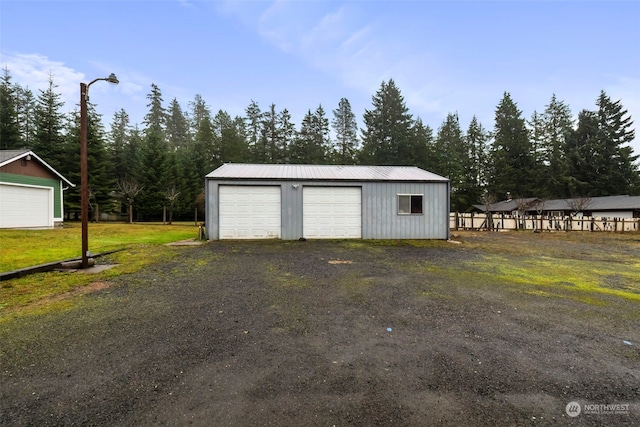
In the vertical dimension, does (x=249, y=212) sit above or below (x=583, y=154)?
below

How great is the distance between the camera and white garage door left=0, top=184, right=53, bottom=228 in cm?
1372

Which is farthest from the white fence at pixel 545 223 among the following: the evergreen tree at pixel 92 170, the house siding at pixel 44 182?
the evergreen tree at pixel 92 170

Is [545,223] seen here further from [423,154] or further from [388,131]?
[388,131]

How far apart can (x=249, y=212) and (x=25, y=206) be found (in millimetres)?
12060

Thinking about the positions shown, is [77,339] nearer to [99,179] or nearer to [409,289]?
[409,289]

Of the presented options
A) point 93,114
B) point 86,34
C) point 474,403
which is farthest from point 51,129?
point 474,403

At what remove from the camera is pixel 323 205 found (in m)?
12.9

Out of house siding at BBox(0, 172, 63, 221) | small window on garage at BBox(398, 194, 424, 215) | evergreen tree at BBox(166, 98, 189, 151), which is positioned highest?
evergreen tree at BBox(166, 98, 189, 151)

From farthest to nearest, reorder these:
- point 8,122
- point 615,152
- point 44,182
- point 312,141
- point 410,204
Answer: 1. point 312,141
2. point 615,152
3. point 8,122
4. point 44,182
5. point 410,204

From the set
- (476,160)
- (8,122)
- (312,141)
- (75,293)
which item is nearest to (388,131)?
(312,141)

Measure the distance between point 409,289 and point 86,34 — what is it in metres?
14.3

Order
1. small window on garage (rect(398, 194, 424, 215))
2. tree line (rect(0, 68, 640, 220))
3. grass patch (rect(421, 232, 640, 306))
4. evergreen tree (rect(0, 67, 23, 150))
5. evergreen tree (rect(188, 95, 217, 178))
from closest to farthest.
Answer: grass patch (rect(421, 232, 640, 306)) < small window on garage (rect(398, 194, 424, 215)) < evergreen tree (rect(0, 67, 23, 150)) < tree line (rect(0, 68, 640, 220)) < evergreen tree (rect(188, 95, 217, 178))

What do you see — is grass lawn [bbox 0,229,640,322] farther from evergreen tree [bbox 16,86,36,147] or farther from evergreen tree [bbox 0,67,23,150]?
evergreen tree [bbox 16,86,36,147]

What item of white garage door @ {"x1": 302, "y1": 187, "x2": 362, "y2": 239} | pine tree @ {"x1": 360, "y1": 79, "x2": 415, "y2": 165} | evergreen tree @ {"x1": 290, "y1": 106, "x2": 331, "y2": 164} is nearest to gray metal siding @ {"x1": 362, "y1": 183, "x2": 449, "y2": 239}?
white garage door @ {"x1": 302, "y1": 187, "x2": 362, "y2": 239}
